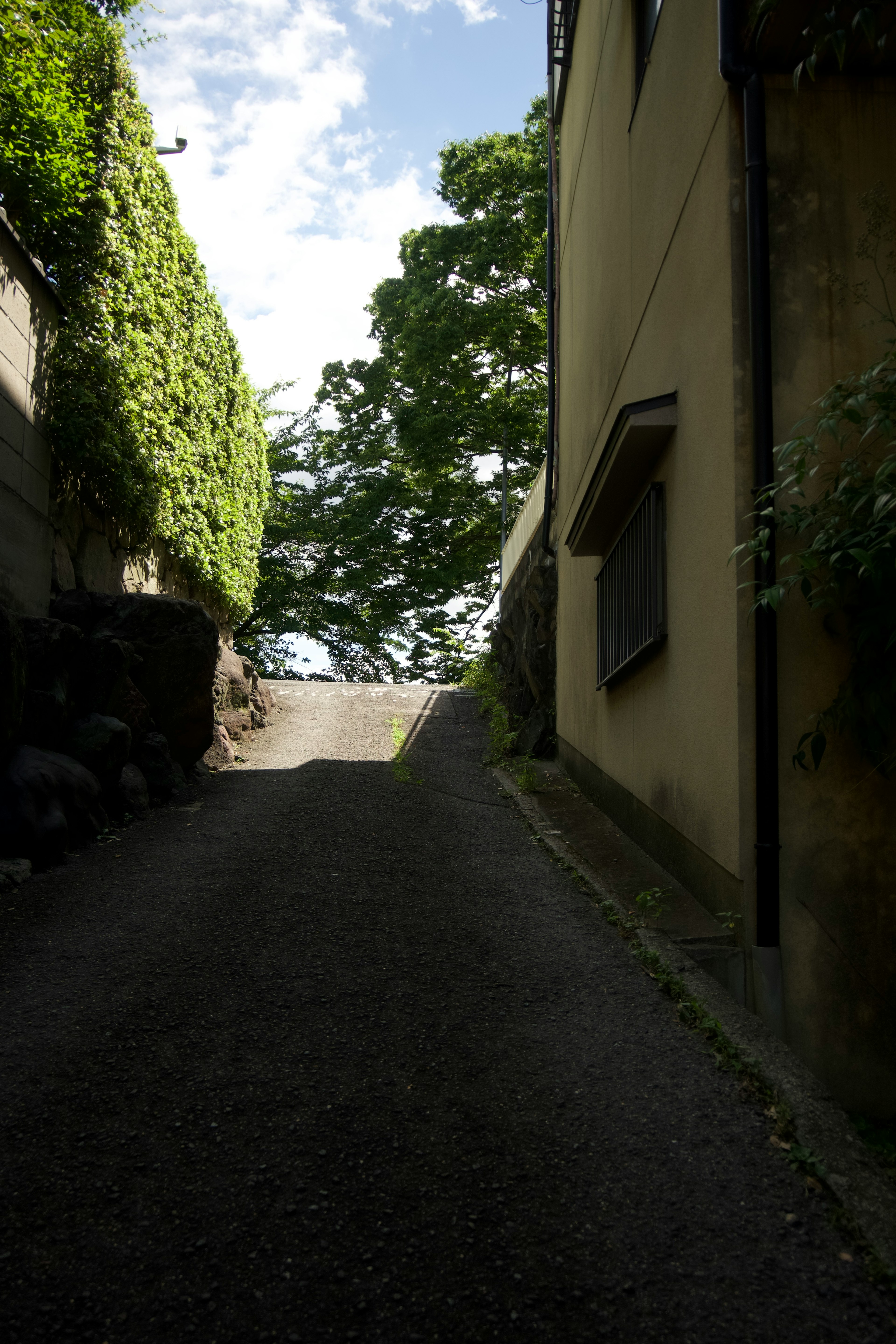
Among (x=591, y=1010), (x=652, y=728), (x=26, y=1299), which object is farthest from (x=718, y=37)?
(x=26, y=1299)

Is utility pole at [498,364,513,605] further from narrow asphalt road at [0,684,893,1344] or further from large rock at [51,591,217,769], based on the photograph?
narrow asphalt road at [0,684,893,1344]

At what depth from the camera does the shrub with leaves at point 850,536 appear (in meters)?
3.10

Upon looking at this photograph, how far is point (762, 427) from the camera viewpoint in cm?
360

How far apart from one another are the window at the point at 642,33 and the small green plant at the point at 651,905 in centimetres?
533

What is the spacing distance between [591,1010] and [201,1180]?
1742mm

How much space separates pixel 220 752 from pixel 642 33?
786 centimetres

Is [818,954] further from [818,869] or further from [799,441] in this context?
[799,441]

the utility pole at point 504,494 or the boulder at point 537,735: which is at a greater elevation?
the utility pole at point 504,494

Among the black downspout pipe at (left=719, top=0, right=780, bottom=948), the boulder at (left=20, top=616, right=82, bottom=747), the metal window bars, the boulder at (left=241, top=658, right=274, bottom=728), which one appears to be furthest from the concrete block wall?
the metal window bars

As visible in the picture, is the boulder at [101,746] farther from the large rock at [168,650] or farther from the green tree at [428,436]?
the green tree at [428,436]

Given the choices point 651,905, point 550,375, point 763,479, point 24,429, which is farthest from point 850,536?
point 550,375

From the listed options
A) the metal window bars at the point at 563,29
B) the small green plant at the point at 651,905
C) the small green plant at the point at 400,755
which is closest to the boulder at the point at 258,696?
the small green plant at the point at 400,755

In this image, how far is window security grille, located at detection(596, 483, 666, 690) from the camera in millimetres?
5043

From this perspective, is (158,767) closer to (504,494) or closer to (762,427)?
(762,427)
